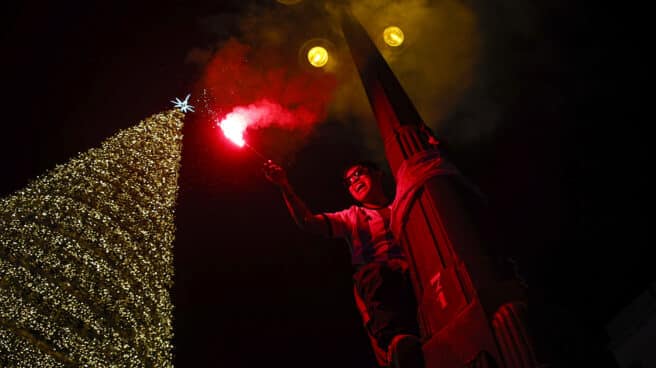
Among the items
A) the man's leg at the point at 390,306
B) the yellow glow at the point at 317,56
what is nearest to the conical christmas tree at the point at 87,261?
the yellow glow at the point at 317,56

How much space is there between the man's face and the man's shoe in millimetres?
2046

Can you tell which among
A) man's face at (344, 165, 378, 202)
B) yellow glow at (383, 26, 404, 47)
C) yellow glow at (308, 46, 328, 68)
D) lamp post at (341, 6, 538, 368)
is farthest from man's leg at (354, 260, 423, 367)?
yellow glow at (383, 26, 404, 47)

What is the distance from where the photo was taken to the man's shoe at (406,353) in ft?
11.0

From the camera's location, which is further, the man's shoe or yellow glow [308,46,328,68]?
yellow glow [308,46,328,68]

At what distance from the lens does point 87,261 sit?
9141 mm

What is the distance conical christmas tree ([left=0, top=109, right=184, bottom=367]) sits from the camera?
8.84 m

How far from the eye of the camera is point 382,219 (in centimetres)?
477

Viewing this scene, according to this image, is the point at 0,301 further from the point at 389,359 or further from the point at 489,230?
the point at 489,230

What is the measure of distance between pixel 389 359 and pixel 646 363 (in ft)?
40.7

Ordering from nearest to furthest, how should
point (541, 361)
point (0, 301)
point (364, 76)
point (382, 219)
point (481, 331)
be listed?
point (541, 361) < point (481, 331) < point (382, 219) < point (364, 76) < point (0, 301)

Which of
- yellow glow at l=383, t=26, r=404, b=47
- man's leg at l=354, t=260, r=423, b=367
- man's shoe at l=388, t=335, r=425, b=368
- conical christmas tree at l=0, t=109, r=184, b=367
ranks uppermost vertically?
yellow glow at l=383, t=26, r=404, b=47

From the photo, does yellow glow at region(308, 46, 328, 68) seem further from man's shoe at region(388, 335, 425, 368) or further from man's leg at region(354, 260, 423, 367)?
man's shoe at region(388, 335, 425, 368)

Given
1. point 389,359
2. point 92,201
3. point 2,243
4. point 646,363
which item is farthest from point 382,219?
point 646,363

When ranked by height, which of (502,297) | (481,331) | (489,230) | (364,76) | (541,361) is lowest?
(541,361)
